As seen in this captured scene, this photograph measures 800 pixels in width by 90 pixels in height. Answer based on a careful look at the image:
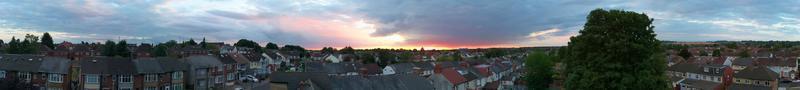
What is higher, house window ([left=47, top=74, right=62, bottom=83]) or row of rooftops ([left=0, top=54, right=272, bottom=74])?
row of rooftops ([left=0, top=54, right=272, bottom=74])

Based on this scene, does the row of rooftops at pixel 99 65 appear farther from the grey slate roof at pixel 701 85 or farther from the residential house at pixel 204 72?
the grey slate roof at pixel 701 85

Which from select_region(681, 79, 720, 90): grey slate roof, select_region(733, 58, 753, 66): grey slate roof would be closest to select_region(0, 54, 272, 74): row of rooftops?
select_region(681, 79, 720, 90): grey slate roof

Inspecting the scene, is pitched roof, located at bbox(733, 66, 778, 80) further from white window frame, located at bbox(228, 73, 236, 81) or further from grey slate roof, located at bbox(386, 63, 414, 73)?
white window frame, located at bbox(228, 73, 236, 81)

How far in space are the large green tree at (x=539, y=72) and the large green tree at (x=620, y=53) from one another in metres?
38.4

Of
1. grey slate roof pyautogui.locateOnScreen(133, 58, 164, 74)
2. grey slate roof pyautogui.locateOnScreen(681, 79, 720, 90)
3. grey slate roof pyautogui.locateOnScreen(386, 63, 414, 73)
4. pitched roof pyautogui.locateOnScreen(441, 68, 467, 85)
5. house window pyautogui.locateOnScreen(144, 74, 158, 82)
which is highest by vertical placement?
grey slate roof pyautogui.locateOnScreen(133, 58, 164, 74)

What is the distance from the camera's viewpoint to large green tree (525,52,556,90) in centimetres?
6538

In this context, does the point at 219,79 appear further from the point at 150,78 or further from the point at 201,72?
the point at 150,78

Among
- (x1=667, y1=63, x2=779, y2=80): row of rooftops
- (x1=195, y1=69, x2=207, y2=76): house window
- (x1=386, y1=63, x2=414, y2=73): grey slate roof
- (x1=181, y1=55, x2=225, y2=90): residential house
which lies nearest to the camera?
(x1=181, y1=55, x2=225, y2=90): residential house

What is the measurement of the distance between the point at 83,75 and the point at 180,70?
5979 mm

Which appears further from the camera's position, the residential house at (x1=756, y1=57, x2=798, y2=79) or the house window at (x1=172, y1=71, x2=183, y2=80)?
the residential house at (x1=756, y1=57, x2=798, y2=79)

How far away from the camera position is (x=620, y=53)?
84.4 feet

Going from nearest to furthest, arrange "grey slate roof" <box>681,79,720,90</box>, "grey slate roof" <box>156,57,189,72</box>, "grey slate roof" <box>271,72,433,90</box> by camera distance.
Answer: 1. "grey slate roof" <box>271,72,433,90</box>
2. "grey slate roof" <box>156,57,189,72</box>
3. "grey slate roof" <box>681,79,720,90</box>

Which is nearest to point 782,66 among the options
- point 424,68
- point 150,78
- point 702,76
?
point 702,76

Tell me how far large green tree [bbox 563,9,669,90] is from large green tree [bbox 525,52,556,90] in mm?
38394
